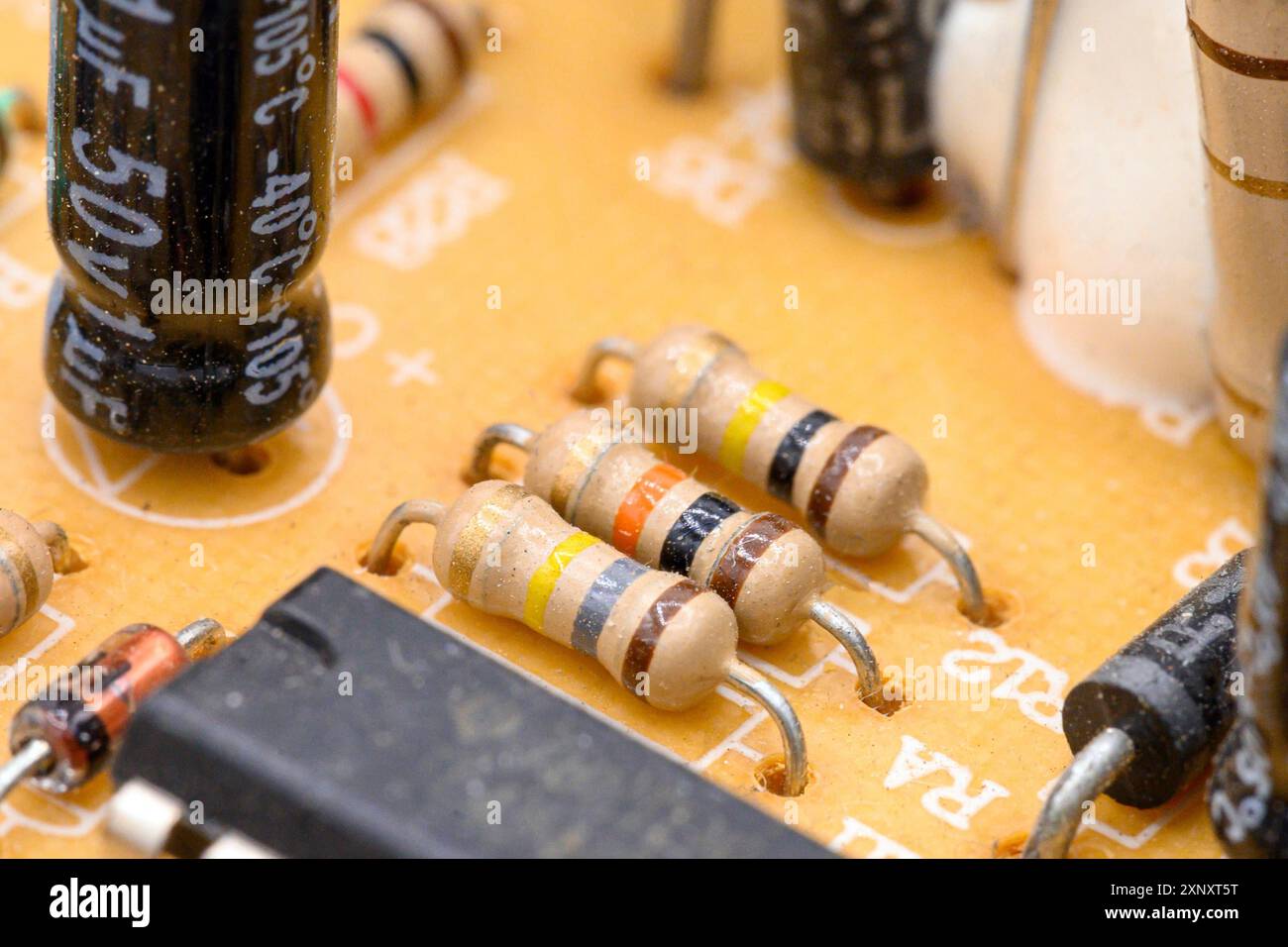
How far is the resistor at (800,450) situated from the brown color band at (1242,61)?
532mm

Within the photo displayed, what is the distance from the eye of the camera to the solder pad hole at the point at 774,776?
6.67ft

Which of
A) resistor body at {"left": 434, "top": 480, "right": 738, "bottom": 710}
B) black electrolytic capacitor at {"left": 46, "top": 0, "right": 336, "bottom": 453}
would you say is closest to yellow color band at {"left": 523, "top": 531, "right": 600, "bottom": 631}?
resistor body at {"left": 434, "top": 480, "right": 738, "bottom": 710}

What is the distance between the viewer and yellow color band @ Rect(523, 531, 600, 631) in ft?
6.76

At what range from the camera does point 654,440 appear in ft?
7.70

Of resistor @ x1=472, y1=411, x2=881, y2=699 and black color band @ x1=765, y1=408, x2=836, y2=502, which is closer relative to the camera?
resistor @ x1=472, y1=411, x2=881, y2=699

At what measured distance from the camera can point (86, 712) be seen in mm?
1890

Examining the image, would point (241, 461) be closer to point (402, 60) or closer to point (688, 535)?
point (688, 535)

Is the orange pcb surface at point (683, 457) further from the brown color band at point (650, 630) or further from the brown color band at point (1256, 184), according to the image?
the brown color band at point (1256, 184)

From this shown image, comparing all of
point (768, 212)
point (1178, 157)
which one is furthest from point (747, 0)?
point (1178, 157)

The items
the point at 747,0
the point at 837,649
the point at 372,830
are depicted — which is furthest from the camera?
the point at 747,0

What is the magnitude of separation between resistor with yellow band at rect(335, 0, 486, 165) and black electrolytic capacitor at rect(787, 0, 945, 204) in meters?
0.50

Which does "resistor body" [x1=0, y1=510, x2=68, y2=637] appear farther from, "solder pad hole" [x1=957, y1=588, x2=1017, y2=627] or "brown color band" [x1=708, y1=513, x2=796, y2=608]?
"solder pad hole" [x1=957, y1=588, x2=1017, y2=627]
